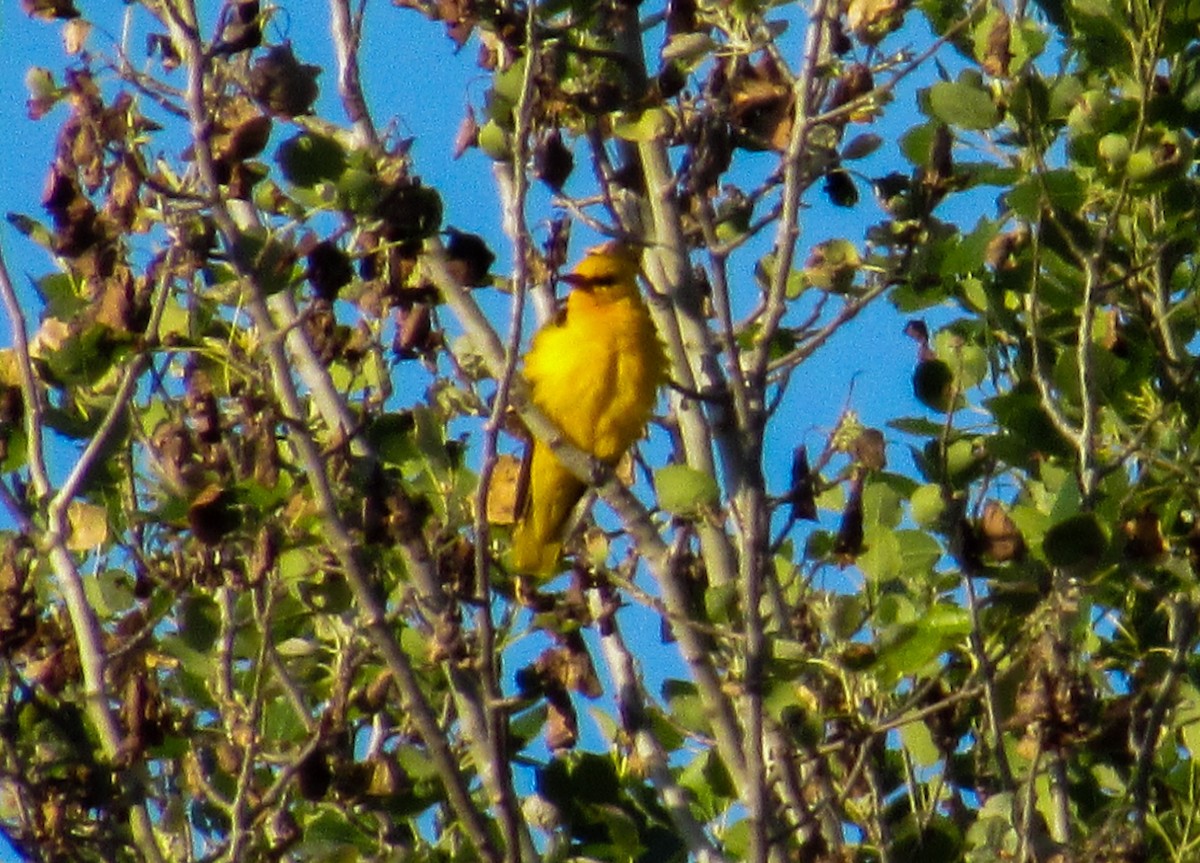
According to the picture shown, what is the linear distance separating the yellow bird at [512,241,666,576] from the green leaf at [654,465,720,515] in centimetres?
170

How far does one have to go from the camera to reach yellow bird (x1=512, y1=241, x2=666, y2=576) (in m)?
5.88

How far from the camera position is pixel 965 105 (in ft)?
13.8

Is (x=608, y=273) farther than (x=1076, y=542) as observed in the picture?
Yes

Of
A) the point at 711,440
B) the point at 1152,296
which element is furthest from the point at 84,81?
the point at 1152,296

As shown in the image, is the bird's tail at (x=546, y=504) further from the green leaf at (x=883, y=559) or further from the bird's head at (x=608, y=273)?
the green leaf at (x=883, y=559)

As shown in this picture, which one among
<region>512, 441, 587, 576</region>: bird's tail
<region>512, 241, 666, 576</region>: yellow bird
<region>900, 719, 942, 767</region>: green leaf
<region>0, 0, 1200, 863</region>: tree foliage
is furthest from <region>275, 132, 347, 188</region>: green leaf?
<region>512, 241, 666, 576</region>: yellow bird

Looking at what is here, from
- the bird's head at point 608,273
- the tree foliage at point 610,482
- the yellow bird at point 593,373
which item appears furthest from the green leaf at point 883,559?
the bird's head at point 608,273

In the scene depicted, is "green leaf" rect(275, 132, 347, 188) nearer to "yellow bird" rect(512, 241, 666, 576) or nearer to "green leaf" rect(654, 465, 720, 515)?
"green leaf" rect(654, 465, 720, 515)

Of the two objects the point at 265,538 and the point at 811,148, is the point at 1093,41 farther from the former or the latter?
the point at 265,538

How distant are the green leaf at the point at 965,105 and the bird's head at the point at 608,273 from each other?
2.09 meters

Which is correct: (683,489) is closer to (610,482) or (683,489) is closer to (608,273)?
(610,482)

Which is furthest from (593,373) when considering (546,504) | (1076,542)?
(1076,542)

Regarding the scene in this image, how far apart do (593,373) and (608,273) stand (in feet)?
1.46

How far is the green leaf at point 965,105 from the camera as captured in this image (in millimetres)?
4191
